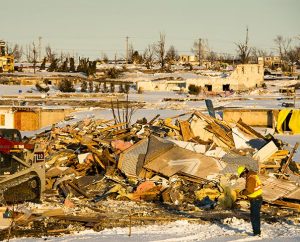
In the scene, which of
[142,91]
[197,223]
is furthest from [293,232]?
[142,91]

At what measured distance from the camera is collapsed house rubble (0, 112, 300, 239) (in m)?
11.8

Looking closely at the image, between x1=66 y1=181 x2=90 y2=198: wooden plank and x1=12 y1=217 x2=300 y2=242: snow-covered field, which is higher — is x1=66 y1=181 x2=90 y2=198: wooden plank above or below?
below

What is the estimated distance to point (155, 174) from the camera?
14.2 metres

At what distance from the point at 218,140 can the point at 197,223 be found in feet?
21.9

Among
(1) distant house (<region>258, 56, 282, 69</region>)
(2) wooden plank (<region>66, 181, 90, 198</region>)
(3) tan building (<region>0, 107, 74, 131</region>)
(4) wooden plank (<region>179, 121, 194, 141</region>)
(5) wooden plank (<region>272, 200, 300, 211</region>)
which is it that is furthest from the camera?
(1) distant house (<region>258, 56, 282, 69</region>)

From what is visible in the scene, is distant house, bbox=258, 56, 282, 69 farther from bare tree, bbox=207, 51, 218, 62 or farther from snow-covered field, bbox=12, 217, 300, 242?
snow-covered field, bbox=12, 217, 300, 242

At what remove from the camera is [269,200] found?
41.0 feet

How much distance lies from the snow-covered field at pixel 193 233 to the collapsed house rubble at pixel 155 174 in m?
0.40

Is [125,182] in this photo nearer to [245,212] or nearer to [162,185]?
[162,185]

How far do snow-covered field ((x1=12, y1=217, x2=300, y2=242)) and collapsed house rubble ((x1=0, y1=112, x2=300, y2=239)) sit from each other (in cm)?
40

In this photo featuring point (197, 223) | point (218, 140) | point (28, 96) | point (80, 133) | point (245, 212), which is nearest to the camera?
point (197, 223)

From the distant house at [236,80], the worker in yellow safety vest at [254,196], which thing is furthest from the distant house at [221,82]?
the worker in yellow safety vest at [254,196]

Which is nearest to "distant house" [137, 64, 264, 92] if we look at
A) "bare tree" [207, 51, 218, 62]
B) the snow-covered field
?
the snow-covered field

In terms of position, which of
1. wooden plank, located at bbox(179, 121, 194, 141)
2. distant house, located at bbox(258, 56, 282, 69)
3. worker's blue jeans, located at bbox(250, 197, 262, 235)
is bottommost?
worker's blue jeans, located at bbox(250, 197, 262, 235)
